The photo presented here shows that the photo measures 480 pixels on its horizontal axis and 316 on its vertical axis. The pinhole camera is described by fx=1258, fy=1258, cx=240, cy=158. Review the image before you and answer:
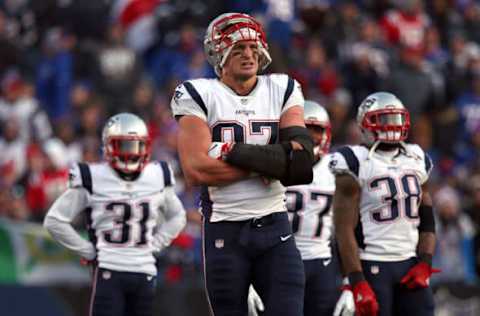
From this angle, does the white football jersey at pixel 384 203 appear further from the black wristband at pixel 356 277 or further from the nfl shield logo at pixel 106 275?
the nfl shield logo at pixel 106 275

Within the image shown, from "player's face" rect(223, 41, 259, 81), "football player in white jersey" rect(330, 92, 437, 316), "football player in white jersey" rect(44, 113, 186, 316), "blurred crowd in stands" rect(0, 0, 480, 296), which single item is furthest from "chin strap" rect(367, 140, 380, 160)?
"blurred crowd in stands" rect(0, 0, 480, 296)

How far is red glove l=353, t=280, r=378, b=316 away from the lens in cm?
756

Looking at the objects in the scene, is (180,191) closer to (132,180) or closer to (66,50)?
(66,50)

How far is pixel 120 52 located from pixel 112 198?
6.73m

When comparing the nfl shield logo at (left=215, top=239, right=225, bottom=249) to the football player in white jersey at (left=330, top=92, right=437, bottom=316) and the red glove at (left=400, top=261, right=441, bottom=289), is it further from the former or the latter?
the red glove at (left=400, top=261, right=441, bottom=289)

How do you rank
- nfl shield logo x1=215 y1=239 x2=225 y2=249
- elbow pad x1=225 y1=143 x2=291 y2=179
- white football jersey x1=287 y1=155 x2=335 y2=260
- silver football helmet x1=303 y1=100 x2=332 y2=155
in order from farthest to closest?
silver football helmet x1=303 y1=100 x2=332 y2=155 → white football jersey x1=287 y1=155 x2=335 y2=260 → nfl shield logo x1=215 y1=239 x2=225 y2=249 → elbow pad x1=225 y1=143 x2=291 y2=179

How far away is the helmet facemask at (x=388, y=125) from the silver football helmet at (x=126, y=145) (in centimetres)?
181

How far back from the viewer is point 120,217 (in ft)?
29.1

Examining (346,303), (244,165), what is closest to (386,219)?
(346,303)

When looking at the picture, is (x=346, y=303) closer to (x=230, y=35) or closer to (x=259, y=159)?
(x=259, y=159)

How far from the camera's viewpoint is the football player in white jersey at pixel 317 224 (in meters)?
8.80

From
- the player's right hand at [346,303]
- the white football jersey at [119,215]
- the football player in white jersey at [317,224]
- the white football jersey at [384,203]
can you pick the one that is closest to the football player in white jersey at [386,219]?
the white football jersey at [384,203]

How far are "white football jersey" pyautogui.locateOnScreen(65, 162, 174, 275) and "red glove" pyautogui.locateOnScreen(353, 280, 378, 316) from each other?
71.7 inches

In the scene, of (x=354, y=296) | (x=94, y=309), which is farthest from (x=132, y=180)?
(x=354, y=296)
